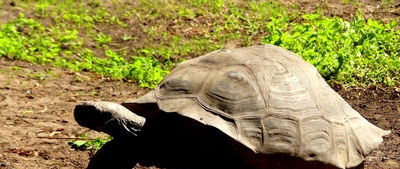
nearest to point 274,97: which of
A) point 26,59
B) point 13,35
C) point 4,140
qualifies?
point 4,140

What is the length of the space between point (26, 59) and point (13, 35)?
0.68m

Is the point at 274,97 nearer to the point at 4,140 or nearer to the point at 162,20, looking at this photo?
the point at 4,140

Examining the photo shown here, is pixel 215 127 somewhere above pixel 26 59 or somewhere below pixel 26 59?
above

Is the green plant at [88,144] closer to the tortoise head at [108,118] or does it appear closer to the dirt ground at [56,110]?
the dirt ground at [56,110]

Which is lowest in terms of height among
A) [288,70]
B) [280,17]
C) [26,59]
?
[26,59]

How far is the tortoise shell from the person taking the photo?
3.03m

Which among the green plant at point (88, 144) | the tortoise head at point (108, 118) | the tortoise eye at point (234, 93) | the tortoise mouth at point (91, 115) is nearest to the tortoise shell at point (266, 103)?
the tortoise eye at point (234, 93)

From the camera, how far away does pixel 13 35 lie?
691 cm

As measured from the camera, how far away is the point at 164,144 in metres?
3.06

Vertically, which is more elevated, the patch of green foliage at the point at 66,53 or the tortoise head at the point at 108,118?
the tortoise head at the point at 108,118

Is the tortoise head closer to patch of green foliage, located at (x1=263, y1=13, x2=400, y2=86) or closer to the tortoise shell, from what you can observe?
the tortoise shell

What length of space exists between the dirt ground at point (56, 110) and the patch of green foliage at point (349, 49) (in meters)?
0.20

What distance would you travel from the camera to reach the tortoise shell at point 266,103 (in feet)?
9.93

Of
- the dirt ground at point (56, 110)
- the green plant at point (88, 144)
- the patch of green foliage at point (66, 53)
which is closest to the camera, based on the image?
the dirt ground at point (56, 110)
